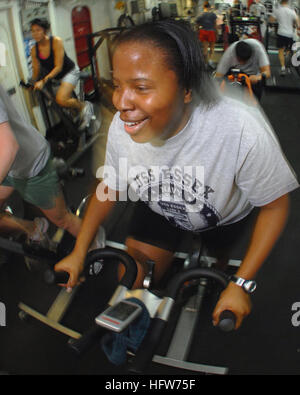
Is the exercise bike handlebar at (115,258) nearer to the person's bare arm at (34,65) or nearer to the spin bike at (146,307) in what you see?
the spin bike at (146,307)

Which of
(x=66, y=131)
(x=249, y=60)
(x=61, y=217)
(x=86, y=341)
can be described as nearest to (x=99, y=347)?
(x=86, y=341)

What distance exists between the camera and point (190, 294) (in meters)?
1.10

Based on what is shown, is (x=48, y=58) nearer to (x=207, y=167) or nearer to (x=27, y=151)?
(x=27, y=151)

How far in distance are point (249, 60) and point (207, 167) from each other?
0.87 m

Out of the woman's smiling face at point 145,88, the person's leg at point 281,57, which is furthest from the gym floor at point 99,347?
the person's leg at point 281,57

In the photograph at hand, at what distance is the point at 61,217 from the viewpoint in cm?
156

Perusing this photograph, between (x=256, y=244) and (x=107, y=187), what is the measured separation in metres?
0.49

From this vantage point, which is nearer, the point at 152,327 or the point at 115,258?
the point at 152,327

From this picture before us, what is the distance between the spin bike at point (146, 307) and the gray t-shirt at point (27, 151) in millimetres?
587

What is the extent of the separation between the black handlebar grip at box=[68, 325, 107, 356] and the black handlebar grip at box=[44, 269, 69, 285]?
185mm

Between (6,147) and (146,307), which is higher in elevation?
(6,147)

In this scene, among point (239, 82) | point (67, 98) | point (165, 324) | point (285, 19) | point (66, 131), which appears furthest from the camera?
point (66, 131)
